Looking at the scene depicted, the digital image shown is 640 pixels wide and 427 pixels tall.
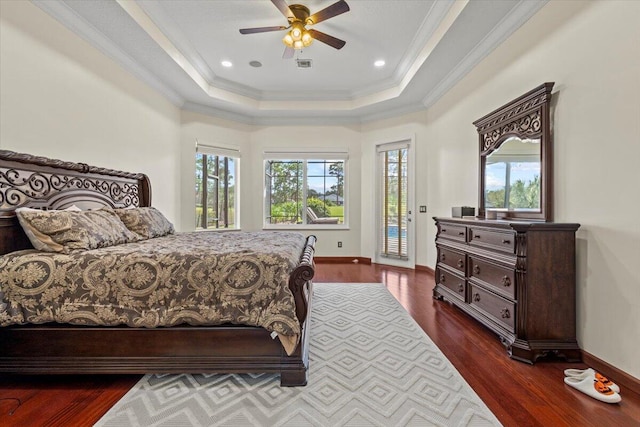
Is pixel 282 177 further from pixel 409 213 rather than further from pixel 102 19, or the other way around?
pixel 102 19

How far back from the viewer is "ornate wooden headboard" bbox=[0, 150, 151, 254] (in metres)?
2.05

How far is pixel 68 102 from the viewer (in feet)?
9.15

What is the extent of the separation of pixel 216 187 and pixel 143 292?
3852mm

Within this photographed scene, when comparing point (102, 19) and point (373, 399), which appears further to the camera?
point (102, 19)

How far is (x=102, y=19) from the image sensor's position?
110 inches

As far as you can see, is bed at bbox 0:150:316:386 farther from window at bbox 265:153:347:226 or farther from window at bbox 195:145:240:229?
window at bbox 265:153:347:226

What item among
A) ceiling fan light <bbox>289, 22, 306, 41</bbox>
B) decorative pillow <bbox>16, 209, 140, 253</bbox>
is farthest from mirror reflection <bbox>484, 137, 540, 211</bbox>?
decorative pillow <bbox>16, 209, 140, 253</bbox>

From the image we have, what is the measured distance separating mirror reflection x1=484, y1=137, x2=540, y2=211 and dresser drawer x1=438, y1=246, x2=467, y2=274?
619 mm

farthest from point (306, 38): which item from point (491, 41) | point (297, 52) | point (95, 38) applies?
point (95, 38)

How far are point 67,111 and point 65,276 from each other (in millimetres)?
1922

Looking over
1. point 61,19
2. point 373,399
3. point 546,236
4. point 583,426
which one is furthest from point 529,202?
point 61,19

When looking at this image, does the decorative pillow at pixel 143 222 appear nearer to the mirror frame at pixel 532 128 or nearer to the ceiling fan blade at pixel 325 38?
the ceiling fan blade at pixel 325 38

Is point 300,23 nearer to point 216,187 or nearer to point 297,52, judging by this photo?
point 297,52

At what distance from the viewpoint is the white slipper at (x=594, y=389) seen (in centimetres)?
159
